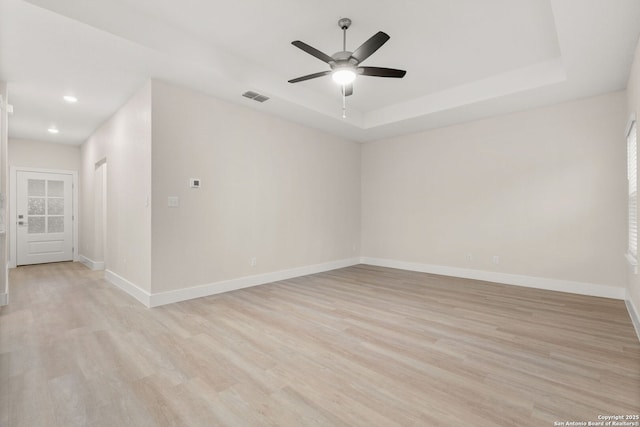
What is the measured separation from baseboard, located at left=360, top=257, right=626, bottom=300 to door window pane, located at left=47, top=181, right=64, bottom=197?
767 centimetres

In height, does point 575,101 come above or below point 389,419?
above

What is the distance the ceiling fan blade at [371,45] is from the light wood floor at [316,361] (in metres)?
2.66

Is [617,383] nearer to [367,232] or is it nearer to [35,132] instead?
[367,232]

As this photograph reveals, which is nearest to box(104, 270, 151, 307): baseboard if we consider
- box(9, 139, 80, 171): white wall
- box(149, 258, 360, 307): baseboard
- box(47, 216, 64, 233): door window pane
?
box(149, 258, 360, 307): baseboard

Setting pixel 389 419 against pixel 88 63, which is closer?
pixel 389 419

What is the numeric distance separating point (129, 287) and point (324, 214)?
346 cm

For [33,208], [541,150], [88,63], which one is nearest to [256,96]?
[88,63]

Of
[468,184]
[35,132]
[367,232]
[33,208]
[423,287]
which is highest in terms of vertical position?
[35,132]

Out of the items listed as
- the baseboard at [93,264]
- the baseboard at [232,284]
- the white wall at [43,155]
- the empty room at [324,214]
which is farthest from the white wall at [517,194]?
the white wall at [43,155]

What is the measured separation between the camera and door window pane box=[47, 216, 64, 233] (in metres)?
6.86

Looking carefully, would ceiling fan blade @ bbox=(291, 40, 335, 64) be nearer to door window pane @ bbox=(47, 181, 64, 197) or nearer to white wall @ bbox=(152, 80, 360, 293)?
white wall @ bbox=(152, 80, 360, 293)

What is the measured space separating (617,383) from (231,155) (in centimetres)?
456

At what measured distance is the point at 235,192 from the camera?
4488 millimetres

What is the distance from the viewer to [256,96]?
417 cm
